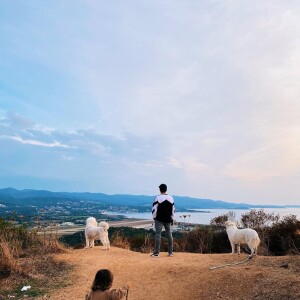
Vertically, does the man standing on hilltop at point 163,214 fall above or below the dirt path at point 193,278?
above

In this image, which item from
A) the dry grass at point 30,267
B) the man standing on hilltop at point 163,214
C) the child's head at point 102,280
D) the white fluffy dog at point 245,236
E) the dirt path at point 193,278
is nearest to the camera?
the child's head at point 102,280

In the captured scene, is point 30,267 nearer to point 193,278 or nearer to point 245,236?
point 193,278

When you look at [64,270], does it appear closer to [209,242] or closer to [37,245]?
[37,245]

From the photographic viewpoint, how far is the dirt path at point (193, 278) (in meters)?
7.11

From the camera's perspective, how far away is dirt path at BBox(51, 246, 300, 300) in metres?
7.11

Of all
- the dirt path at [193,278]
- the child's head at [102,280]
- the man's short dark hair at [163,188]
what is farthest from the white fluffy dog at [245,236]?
the child's head at [102,280]

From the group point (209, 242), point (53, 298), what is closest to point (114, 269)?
point (53, 298)

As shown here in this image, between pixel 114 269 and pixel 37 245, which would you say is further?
pixel 37 245

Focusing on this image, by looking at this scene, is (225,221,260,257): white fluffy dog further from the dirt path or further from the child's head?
the child's head

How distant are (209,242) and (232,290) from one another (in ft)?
28.9

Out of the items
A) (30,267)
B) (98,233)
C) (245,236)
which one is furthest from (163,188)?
(30,267)

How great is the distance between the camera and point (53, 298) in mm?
7688

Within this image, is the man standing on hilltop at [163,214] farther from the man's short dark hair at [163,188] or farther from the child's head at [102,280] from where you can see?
the child's head at [102,280]

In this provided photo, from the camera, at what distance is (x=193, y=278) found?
820 cm
